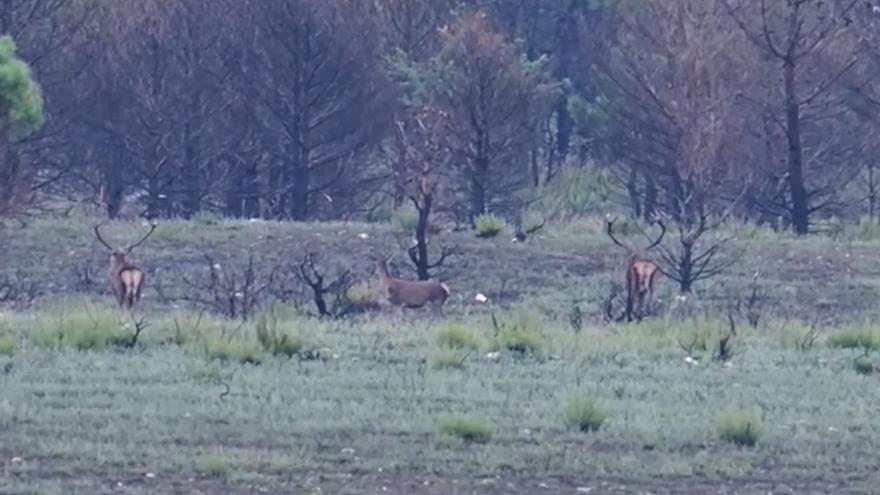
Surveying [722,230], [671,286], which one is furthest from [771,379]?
[722,230]

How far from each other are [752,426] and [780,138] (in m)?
28.2

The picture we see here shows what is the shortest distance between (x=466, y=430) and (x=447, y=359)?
3013 millimetres

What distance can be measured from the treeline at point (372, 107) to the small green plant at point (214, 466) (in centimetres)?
2628

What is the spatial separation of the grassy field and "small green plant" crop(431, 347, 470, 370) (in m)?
0.02

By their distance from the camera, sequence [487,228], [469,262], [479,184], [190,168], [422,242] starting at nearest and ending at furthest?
[422,242] → [469,262] → [487,228] → [479,184] → [190,168]

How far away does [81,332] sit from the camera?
16375mm

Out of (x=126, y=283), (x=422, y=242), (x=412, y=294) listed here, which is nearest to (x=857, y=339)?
(x=412, y=294)

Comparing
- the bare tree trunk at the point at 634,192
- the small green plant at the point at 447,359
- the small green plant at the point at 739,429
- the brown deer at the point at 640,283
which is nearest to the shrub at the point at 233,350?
the small green plant at the point at 447,359

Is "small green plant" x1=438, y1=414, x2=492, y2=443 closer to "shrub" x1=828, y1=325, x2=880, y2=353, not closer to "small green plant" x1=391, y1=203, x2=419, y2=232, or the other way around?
"shrub" x1=828, y1=325, x2=880, y2=353

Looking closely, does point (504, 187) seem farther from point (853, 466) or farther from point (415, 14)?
point (853, 466)

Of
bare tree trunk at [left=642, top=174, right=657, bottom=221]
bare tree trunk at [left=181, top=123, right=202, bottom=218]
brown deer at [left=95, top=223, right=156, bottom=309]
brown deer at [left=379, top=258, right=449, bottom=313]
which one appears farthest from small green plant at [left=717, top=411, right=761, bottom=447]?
bare tree trunk at [left=181, top=123, right=202, bottom=218]

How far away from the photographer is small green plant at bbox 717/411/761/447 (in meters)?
12.5

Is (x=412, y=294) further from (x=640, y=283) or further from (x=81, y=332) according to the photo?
(x=81, y=332)

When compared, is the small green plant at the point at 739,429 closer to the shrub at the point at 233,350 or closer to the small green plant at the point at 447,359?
the small green plant at the point at 447,359
